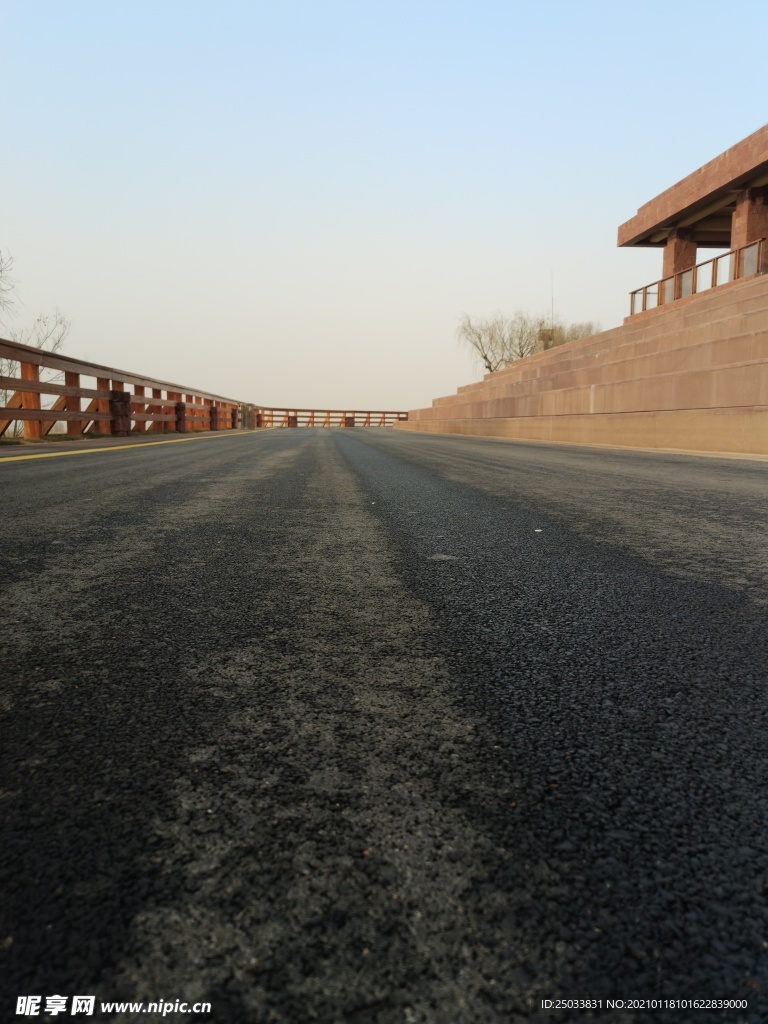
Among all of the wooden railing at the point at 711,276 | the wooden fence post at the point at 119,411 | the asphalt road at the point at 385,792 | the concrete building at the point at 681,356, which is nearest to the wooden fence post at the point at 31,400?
the wooden fence post at the point at 119,411

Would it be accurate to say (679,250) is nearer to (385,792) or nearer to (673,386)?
(673,386)

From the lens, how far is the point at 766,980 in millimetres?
489

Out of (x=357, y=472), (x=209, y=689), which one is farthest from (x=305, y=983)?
(x=357, y=472)

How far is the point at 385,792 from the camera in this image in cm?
72

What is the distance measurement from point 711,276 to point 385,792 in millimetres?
17209

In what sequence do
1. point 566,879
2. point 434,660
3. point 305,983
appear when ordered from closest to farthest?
point 305,983
point 566,879
point 434,660

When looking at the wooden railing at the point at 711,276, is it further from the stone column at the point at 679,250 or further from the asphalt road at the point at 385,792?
the asphalt road at the point at 385,792

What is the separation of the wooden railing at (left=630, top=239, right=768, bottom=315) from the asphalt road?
48.1 ft

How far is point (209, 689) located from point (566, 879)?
63 centimetres

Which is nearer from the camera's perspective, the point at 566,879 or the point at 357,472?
the point at 566,879

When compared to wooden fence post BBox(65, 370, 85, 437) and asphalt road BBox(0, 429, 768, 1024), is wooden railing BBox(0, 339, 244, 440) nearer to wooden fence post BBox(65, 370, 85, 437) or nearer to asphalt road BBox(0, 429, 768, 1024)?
wooden fence post BBox(65, 370, 85, 437)

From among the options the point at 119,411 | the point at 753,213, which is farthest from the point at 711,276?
the point at 119,411

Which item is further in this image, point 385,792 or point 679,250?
point 679,250

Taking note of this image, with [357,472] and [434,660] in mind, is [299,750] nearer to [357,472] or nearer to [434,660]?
[434,660]
